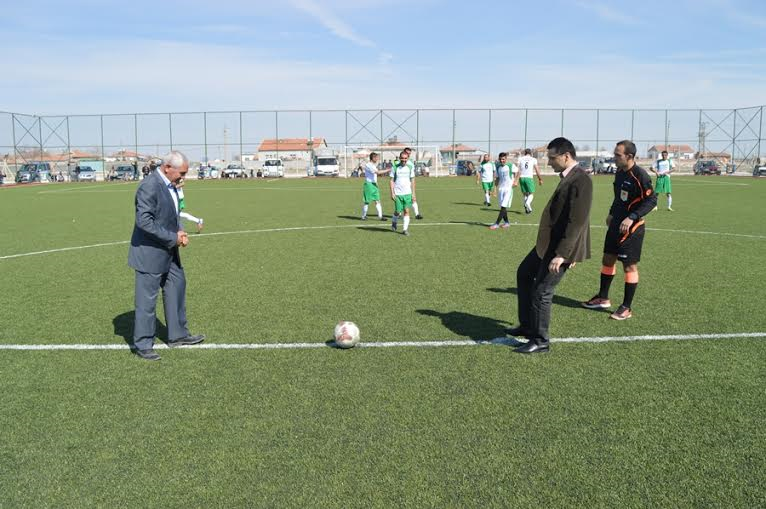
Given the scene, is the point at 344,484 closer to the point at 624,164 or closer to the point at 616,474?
the point at 616,474

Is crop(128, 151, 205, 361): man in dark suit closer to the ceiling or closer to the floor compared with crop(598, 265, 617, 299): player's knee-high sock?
closer to the ceiling

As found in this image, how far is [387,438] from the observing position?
4.27 meters

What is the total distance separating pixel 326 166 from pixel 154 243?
172 ft

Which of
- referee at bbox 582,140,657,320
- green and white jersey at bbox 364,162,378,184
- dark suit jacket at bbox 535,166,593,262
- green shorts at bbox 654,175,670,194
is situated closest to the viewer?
dark suit jacket at bbox 535,166,593,262

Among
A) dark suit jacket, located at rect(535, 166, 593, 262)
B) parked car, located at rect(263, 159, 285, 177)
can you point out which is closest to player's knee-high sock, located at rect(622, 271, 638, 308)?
dark suit jacket, located at rect(535, 166, 593, 262)

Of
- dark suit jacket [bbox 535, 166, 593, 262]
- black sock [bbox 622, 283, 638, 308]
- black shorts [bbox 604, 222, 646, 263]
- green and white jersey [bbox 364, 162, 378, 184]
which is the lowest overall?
black sock [bbox 622, 283, 638, 308]

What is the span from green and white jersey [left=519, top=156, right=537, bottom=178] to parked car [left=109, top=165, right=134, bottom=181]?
1826 inches

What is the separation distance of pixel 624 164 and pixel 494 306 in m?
2.35

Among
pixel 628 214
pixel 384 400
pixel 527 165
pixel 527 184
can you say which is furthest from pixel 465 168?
pixel 384 400

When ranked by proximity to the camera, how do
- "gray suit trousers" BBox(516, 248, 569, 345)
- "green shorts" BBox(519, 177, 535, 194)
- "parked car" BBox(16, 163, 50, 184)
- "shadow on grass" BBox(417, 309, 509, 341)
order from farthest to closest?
"parked car" BBox(16, 163, 50, 184) → "green shorts" BBox(519, 177, 535, 194) → "shadow on grass" BBox(417, 309, 509, 341) → "gray suit trousers" BBox(516, 248, 569, 345)

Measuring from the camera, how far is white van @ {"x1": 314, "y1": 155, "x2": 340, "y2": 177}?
5738cm

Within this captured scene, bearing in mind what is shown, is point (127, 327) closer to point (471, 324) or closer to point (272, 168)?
point (471, 324)

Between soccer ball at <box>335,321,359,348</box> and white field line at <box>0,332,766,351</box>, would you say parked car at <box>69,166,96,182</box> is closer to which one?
white field line at <box>0,332,766,351</box>

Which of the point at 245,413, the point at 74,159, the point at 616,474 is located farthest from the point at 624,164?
the point at 74,159
